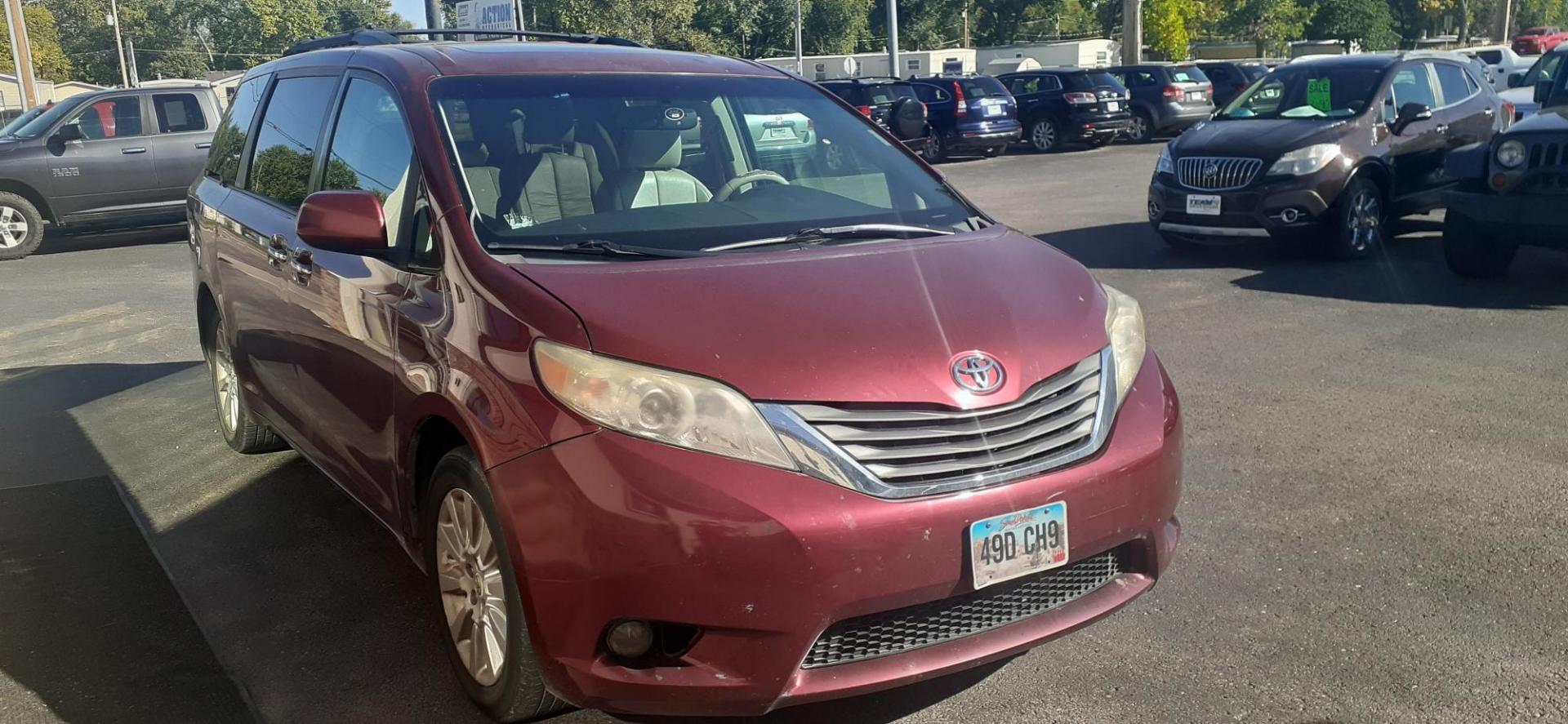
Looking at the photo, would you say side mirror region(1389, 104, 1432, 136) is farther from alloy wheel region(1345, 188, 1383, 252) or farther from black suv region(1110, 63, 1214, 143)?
black suv region(1110, 63, 1214, 143)

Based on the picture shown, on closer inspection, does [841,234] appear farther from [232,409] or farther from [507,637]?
[232,409]

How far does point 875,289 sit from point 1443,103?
9.50 m

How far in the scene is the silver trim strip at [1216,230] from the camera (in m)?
9.84

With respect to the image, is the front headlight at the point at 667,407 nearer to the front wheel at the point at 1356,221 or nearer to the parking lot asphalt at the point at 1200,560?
the parking lot asphalt at the point at 1200,560

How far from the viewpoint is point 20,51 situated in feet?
97.3

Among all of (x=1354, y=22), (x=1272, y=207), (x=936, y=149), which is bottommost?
Answer: (x=936, y=149)

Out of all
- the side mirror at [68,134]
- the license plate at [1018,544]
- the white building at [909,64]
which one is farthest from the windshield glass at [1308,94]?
the white building at [909,64]

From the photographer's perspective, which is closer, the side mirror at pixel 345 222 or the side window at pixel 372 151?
the side mirror at pixel 345 222

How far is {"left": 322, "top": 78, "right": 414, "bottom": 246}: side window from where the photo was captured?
3.70 metres

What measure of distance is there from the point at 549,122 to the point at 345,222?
0.70 meters

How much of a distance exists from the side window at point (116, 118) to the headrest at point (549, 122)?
40.4 feet

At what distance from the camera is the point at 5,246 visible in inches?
539

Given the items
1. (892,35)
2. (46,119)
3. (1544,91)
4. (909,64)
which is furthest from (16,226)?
(909,64)

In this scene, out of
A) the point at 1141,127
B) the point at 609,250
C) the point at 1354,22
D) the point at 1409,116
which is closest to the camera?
the point at 609,250
